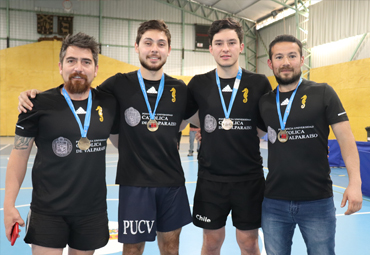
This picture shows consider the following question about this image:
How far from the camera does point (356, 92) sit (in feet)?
52.6

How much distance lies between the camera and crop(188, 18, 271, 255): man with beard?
3105 mm

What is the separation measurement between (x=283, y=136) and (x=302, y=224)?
0.74m

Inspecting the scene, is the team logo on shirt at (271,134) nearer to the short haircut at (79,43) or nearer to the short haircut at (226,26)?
the short haircut at (226,26)

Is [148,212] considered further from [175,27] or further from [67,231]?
[175,27]

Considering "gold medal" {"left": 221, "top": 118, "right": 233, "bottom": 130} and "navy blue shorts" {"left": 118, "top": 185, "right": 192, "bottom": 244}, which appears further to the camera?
"gold medal" {"left": 221, "top": 118, "right": 233, "bottom": 130}

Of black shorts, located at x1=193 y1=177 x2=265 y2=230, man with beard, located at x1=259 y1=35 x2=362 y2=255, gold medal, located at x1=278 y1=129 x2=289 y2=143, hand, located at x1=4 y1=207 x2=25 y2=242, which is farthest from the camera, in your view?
black shorts, located at x1=193 y1=177 x2=265 y2=230

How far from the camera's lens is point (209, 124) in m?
3.18

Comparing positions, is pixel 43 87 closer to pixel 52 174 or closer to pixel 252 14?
pixel 252 14

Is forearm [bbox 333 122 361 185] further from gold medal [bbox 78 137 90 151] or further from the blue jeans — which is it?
gold medal [bbox 78 137 90 151]

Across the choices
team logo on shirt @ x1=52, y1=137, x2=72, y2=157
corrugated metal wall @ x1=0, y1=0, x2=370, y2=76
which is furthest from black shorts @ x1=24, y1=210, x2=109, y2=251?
corrugated metal wall @ x1=0, y1=0, x2=370, y2=76

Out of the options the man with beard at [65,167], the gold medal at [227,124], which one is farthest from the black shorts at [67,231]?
the gold medal at [227,124]

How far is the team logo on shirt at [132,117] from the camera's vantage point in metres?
2.97

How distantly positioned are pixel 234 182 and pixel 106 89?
1486 mm

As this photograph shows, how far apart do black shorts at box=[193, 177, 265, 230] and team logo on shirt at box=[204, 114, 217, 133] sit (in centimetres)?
50
